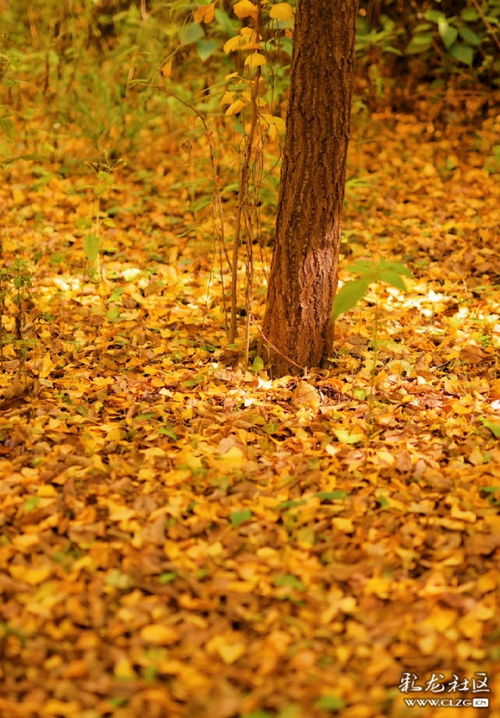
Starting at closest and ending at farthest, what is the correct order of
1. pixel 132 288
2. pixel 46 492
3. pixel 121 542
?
pixel 121 542, pixel 46 492, pixel 132 288

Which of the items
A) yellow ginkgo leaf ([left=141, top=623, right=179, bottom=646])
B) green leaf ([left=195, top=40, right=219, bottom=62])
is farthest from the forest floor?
green leaf ([left=195, top=40, right=219, bottom=62])

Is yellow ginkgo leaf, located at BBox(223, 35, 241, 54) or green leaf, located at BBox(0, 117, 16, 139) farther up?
yellow ginkgo leaf, located at BBox(223, 35, 241, 54)

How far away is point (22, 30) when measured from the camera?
6297 mm

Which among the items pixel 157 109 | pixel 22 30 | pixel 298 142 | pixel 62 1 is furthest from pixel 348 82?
pixel 22 30

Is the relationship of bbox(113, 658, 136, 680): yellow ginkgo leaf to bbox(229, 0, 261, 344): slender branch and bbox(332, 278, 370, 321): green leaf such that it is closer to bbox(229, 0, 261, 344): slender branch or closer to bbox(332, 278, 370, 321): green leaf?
bbox(332, 278, 370, 321): green leaf

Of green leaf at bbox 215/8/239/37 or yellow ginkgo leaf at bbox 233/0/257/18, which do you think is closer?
yellow ginkgo leaf at bbox 233/0/257/18

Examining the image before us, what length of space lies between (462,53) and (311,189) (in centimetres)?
313

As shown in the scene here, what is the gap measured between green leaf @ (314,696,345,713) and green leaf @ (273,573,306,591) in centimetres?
38

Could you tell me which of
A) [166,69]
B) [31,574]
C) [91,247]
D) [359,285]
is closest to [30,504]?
[31,574]

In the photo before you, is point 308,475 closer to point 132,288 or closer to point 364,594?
point 364,594

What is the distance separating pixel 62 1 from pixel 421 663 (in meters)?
5.63

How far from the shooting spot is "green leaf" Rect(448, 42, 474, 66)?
17.8 ft

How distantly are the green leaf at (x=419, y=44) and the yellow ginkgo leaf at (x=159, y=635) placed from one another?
4.82 m

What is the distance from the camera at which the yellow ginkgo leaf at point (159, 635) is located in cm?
201
